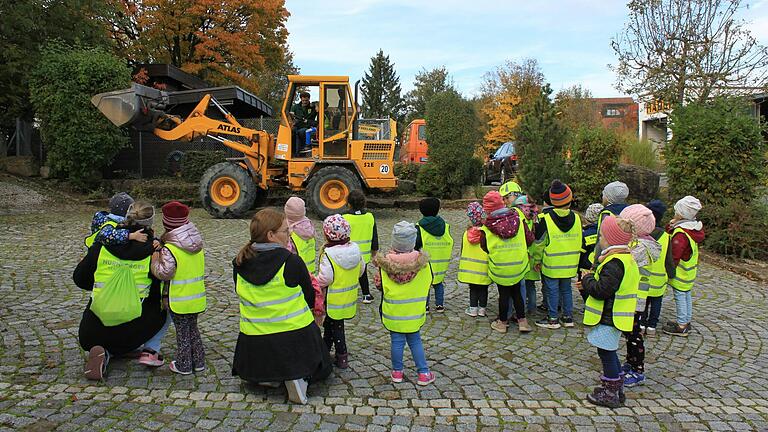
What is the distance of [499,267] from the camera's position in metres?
5.60

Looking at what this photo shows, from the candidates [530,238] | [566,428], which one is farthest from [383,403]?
[530,238]

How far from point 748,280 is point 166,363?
8.04 meters

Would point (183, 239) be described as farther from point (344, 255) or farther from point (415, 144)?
point (415, 144)

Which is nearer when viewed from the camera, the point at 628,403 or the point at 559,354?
the point at 628,403

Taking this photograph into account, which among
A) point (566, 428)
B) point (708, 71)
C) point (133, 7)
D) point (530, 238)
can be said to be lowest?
point (566, 428)

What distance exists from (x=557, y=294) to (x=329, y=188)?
7998mm

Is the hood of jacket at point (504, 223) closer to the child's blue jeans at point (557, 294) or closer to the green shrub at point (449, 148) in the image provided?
the child's blue jeans at point (557, 294)

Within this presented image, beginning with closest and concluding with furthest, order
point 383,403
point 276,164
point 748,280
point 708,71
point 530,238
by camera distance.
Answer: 1. point 383,403
2. point 530,238
3. point 748,280
4. point 276,164
5. point 708,71

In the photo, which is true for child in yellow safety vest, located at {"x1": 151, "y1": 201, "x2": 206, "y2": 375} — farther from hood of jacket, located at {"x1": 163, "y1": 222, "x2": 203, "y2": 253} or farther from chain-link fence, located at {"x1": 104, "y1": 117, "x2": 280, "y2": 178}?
chain-link fence, located at {"x1": 104, "y1": 117, "x2": 280, "y2": 178}

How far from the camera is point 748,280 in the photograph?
8.45 metres

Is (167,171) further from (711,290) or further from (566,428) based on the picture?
(566,428)

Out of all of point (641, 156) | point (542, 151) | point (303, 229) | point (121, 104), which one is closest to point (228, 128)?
point (121, 104)

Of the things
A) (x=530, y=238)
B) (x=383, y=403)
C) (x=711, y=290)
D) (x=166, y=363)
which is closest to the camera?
(x=383, y=403)

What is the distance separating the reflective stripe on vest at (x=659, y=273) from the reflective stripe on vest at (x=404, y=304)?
2.47m
